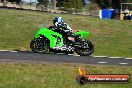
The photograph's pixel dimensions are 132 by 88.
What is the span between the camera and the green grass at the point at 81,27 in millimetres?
26337

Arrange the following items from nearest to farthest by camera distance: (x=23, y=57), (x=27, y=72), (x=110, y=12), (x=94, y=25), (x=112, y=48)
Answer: (x=27, y=72) < (x=23, y=57) < (x=112, y=48) < (x=94, y=25) < (x=110, y=12)

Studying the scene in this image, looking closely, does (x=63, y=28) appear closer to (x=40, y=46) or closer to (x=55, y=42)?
(x=55, y=42)

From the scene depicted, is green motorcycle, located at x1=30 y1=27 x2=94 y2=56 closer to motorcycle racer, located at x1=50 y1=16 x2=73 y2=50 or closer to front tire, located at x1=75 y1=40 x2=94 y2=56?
front tire, located at x1=75 y1=40 x2=94 y2=56

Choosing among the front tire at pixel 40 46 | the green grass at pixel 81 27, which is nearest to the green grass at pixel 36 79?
the front tire at pixel 40 46

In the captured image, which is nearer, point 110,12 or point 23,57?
point 23,57

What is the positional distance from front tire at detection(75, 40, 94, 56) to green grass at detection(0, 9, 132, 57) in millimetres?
5542

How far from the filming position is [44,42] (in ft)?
59.6

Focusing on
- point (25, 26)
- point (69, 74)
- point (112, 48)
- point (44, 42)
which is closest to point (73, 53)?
point (44, 42)

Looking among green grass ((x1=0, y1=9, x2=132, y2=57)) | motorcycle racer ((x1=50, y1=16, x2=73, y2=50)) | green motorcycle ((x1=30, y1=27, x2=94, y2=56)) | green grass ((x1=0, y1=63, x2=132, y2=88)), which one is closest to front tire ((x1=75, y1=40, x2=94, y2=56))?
green motorcycle ((x1=30, y1=27, x2=94, y2=56))

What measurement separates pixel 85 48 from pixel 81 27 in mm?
18149

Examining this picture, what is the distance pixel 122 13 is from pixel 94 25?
2433 centimetres

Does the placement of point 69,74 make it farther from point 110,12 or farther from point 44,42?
point 110,12

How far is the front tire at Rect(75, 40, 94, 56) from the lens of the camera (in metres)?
18.0

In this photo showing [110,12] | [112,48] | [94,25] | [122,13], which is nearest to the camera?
[112,48]
